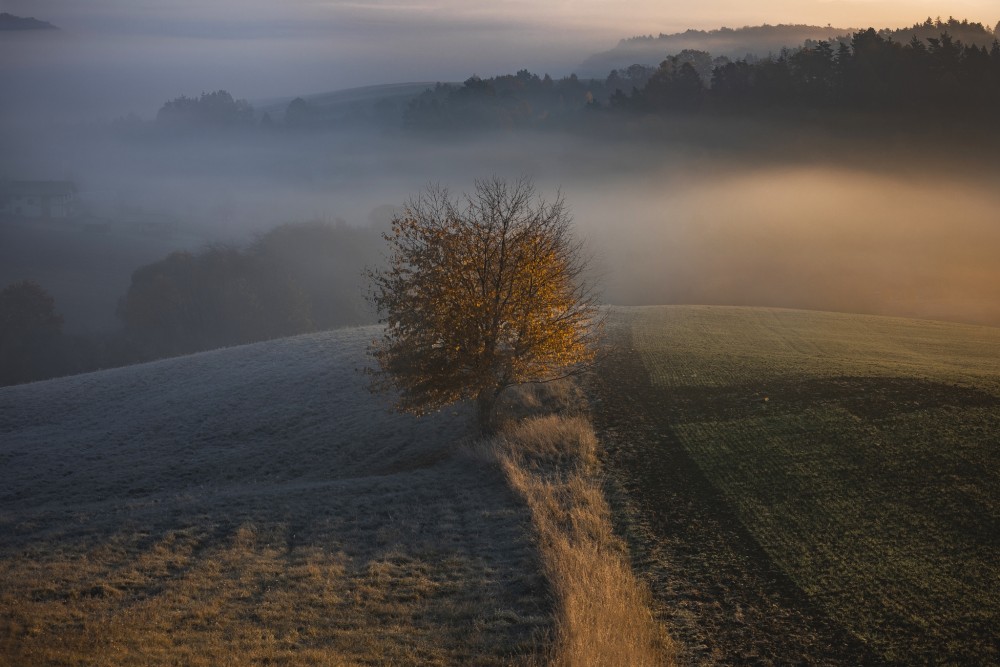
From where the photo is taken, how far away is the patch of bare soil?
483 inches

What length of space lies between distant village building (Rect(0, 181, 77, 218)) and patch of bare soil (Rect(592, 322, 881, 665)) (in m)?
155

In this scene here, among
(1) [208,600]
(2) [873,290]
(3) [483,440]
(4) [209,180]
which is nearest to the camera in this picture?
(1) [208,600]

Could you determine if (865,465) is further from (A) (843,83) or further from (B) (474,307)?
(A) (843,83)

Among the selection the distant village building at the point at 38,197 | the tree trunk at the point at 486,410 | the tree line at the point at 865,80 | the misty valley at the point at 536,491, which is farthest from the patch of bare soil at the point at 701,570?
the distant village building at the point at 38,197

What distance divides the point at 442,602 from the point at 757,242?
77.1m

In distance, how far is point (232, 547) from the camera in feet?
55.3

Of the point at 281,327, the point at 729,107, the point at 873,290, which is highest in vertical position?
the point at 729,107

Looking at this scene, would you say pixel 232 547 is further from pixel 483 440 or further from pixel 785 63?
pixel 785 63

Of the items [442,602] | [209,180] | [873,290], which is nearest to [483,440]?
[442,602]

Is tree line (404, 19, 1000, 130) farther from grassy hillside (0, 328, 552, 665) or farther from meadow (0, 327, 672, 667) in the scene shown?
grassy hillside (0, 328, 552, 665)

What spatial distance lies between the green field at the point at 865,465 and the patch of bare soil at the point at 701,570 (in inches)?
15.0

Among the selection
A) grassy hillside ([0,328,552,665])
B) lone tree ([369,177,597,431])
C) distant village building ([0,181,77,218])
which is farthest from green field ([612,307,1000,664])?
distant village building ([0,181,77,218])

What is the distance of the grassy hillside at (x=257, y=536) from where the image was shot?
12102mm

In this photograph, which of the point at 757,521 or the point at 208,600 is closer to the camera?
the point at 208,600
